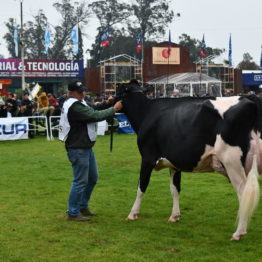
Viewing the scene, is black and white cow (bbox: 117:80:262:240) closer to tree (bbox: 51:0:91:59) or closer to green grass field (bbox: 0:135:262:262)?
green grass field (bbox: 0:135:262:262)

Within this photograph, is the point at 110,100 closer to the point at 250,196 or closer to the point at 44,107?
the point at 250,196

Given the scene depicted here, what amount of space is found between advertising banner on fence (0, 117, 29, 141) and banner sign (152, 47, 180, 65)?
3144 cm

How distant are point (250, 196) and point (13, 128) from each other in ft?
51.2

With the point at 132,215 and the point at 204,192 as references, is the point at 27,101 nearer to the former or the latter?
the point at 204,192

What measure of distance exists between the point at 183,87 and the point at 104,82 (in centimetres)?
685

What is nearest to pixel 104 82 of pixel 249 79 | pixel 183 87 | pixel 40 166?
pixel 183 87

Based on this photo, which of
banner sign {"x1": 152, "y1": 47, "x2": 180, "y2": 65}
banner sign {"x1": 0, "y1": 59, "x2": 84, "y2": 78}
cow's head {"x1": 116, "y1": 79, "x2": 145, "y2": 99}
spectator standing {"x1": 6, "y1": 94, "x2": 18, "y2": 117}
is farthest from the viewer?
banner sign {"x1": 152, "y1": 47, "x2": 180, "y2": 65}

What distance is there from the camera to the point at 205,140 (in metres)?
6.69

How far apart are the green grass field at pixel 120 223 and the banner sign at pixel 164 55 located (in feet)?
129

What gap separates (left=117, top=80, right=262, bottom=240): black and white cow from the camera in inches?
251

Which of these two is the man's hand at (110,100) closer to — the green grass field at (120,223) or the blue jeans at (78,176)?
the blue jeans at (78,176)

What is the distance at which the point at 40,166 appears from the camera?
529 inches

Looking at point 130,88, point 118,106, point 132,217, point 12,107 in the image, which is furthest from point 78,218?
point 12,107

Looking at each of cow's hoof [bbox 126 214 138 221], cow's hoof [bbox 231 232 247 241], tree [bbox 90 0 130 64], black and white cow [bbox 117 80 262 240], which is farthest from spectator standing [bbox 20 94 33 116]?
tree [bbox 90 0 130 64]
